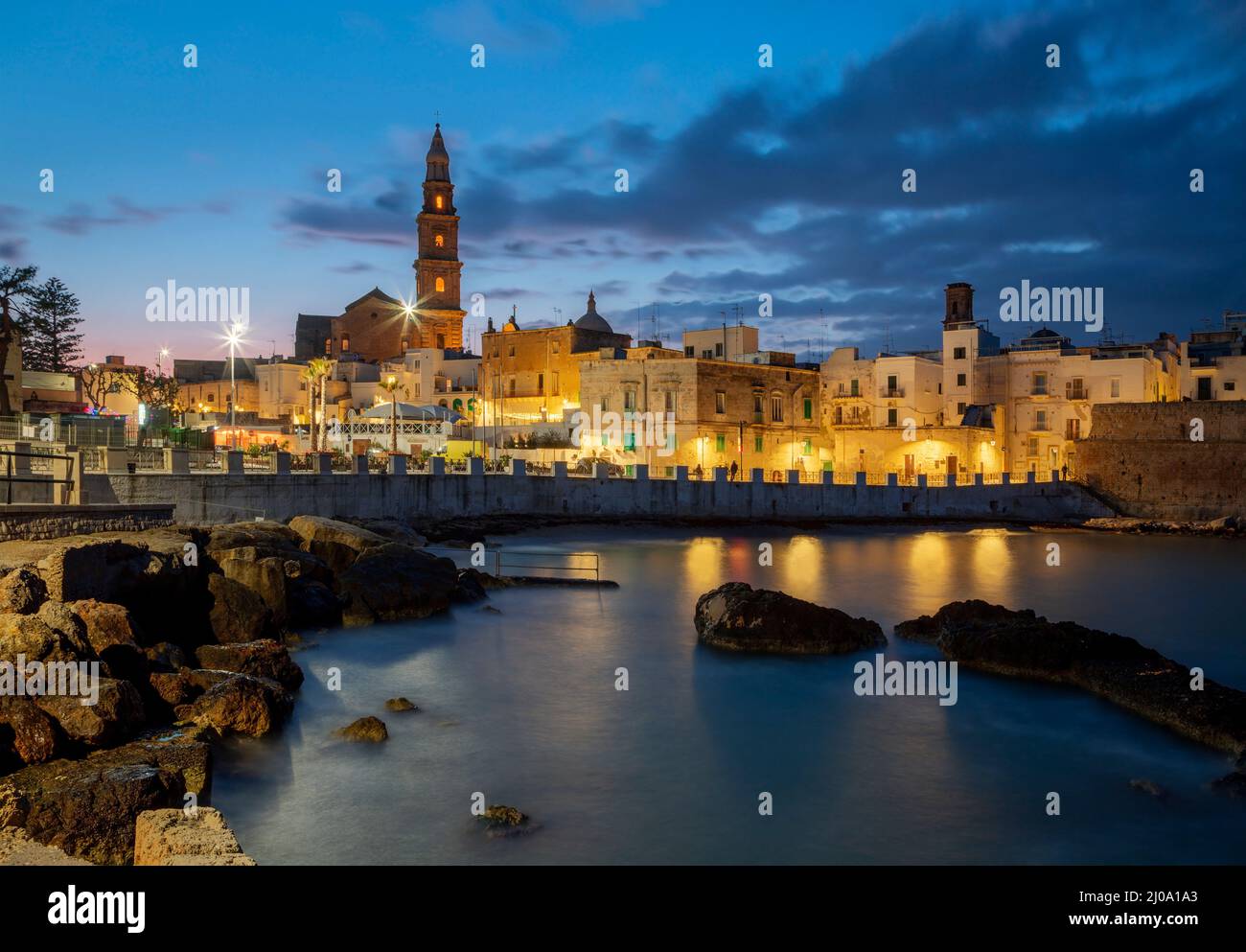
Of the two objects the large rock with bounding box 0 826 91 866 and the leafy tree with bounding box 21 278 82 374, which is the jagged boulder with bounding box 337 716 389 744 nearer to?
the large rock with bounding box 0 826 91 866

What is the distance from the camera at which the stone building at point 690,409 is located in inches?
2350

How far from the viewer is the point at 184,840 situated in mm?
7953

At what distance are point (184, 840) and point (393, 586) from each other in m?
14.2

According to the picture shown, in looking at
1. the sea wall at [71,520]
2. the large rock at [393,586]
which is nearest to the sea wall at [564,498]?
the sea wall at [71,520]

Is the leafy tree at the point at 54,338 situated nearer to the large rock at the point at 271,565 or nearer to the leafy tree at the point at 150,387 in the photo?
the leafy tree at the point at 150,387

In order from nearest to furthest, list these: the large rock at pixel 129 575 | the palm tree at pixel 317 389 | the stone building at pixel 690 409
Result: the large rock at pixel 129 575, the palm tree at pixel 317 389, the stone building at pixel 690 409

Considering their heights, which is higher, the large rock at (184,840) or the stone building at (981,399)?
the stone building at (981,399)

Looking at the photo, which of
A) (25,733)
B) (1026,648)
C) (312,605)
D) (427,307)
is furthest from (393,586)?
(427,307)

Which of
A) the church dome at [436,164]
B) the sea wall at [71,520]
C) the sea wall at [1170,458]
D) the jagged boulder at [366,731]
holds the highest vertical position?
the church dome at [436,164]

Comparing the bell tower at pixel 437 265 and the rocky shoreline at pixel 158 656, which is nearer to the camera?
the rocky shoreline at pixel 158 656

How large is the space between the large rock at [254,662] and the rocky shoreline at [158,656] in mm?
21

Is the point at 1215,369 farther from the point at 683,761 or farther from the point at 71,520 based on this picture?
the point at 71,520

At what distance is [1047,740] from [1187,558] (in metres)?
33.5
